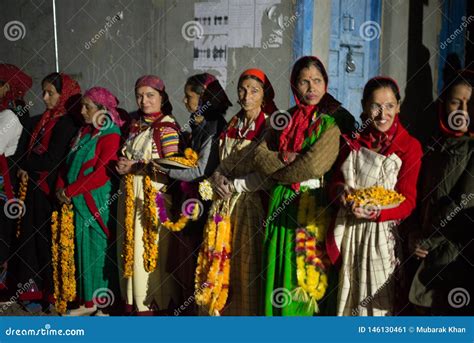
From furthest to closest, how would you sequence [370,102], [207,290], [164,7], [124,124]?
[164,7]
[124,124]
[207,290]
[370,102]

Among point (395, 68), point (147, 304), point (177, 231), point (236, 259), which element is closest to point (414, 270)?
point (236, 259)

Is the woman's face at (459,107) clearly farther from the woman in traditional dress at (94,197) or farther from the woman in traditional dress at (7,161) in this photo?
the woman in traditional dress at (7,161)

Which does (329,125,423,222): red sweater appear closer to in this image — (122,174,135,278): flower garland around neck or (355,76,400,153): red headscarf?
(355,76,400,153): red headscarf

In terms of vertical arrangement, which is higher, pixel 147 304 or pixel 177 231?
pixel 177 231

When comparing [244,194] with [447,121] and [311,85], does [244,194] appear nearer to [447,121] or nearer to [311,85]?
[311,85]

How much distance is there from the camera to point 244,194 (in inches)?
173

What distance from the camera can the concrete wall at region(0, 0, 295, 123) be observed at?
235 inches

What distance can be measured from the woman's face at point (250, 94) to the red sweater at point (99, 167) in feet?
4.18

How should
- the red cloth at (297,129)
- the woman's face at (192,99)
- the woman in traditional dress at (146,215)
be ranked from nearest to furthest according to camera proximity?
the red cloth at (297,129) < the woman in traditional dress at (146,215) < the woman's face at (192,99)

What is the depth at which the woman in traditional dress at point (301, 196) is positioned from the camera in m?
3.96

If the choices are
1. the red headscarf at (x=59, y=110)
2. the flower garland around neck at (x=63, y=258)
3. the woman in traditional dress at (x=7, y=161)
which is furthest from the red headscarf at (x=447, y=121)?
the woman in traditional dress at (x=7, y=161)

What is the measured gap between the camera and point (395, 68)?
22.1 feet

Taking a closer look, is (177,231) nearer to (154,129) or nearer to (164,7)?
(154,129)

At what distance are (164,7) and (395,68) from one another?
8.35 feet
